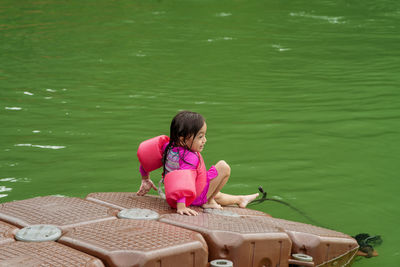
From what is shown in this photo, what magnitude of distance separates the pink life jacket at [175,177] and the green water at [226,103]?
124cm

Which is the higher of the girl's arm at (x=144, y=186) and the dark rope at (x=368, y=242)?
the girl's arm at (x=144, y=186)

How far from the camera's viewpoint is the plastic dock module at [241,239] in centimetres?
367

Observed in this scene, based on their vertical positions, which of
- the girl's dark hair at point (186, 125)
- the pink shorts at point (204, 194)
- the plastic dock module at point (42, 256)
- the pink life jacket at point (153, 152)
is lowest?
the pink shorts at point (204, 194)

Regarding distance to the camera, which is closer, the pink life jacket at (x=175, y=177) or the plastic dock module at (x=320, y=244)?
the plastic dock module at (x=320, y=244)

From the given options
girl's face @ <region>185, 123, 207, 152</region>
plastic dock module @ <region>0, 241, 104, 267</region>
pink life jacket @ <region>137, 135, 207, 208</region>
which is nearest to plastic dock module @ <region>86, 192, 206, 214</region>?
pink life jacket @ <region>137, 135, 207, 208</region>

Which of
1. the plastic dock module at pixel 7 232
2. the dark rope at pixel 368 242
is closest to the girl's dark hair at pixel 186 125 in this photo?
the plastic dock module at pixel 7 232

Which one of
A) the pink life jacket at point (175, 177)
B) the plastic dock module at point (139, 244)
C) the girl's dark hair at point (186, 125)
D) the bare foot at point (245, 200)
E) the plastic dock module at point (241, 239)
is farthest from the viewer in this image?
the bare foot at point (245, 200)

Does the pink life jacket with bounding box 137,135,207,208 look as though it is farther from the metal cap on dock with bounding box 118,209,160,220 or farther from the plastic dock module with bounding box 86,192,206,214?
the metal cap on dock with bounding box 118,209,160,220

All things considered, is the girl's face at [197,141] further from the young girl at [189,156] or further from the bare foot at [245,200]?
the bare foot at [245,200]

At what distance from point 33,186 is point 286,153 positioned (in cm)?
297

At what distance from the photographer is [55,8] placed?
19.7m

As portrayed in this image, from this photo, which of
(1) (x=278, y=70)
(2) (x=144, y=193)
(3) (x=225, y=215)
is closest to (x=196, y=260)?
(3) (x=225, y=215)

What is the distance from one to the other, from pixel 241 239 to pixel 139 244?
74 centimetres

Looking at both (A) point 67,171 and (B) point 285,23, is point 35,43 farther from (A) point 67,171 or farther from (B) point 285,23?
(A) point 67,171
